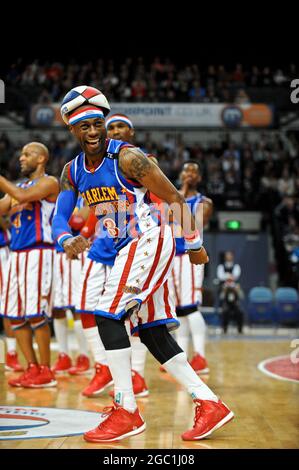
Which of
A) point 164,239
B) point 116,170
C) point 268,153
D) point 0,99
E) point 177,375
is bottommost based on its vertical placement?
point 177,375

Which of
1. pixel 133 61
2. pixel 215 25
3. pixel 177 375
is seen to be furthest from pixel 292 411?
pixel 133 61

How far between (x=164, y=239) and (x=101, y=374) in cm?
220

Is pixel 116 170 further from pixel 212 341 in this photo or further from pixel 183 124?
pixel 183 124

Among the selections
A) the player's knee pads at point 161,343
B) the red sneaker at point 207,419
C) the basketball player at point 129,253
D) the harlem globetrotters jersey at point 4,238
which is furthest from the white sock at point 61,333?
the red sneaker at point 207,419

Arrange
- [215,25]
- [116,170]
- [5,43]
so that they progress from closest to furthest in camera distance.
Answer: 1. [116,170]
2. [215,25]
3. [5,43]

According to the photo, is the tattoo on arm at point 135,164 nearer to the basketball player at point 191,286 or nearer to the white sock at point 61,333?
the basketball player at point 191,286

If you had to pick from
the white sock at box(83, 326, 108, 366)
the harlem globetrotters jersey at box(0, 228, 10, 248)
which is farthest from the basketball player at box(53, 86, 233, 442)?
the harlem globetrotters jersey at box(0, 228, 10, 248)

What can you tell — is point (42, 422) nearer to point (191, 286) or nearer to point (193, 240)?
point (193, 240)

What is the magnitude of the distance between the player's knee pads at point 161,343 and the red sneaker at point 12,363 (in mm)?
3620

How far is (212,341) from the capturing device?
11445 mm

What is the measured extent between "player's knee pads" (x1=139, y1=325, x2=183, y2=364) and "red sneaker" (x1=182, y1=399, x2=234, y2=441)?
32 cm

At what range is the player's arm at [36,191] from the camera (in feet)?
19.7

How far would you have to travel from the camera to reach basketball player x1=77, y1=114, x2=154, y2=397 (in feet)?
19.4

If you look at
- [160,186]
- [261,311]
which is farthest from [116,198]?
[261,311]
